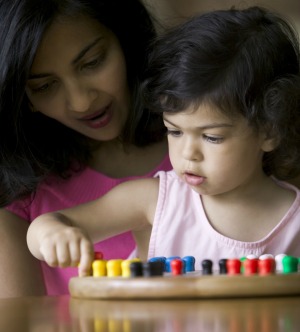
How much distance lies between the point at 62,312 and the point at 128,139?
939mm

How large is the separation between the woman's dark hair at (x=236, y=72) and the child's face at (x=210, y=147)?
0.02 m

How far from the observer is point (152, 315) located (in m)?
0.91

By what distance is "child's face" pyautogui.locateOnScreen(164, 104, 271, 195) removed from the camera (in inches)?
54.7

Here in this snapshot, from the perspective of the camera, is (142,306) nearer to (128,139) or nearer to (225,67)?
(225,67)

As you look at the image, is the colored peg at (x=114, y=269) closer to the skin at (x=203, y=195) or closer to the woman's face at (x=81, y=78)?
the skin at (x=203, y=195)

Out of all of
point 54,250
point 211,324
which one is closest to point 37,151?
point 54,250

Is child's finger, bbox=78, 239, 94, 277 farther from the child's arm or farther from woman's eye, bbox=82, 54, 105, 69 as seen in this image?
woman's eye, bbox=82, 54, 105, 69

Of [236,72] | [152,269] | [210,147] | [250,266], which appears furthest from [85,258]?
[236,72]

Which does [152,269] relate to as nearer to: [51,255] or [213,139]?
[51,255]

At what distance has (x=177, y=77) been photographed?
146 centimetres

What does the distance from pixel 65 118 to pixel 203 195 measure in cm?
35

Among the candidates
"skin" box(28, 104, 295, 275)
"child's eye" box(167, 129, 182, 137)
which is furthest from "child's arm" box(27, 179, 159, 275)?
"child's eye" box(167, 129, 182, 137)

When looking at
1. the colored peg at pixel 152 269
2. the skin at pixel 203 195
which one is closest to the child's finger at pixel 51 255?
the skin at pixel 203 195

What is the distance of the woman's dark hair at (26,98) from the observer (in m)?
1.58
